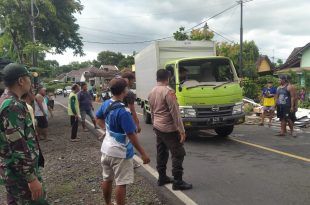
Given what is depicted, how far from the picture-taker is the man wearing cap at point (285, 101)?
39.1 ft

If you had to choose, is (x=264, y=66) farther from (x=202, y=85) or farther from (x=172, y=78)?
(x=202, y=85)

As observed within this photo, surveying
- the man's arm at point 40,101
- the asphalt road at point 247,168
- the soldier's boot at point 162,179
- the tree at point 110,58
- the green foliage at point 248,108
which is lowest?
the asphalt road at point 247,168

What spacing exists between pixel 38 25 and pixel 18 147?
23098 mm

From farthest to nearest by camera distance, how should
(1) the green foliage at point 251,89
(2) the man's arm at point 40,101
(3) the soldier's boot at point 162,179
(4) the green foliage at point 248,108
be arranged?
(1) the green foliage at point 251,89 → (4) the green foliage at point 248,108 → (2) the man's arm at point 40,101 → (3) the soldier's boot at point 162,179

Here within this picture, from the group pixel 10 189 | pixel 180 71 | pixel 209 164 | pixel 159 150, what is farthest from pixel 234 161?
pixel 10 189

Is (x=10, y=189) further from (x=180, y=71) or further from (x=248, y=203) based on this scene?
(x=180, y=71)

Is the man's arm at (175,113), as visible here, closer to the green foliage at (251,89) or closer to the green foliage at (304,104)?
the green foliage at (304,104)

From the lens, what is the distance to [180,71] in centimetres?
1172

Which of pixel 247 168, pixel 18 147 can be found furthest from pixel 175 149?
pixel 18 147

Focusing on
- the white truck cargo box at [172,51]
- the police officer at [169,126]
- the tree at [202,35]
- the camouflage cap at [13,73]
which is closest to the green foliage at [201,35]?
the tree at [202,35]

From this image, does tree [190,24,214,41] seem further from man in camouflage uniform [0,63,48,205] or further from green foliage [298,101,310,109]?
man in camouflage uniform [0,63,48,205]

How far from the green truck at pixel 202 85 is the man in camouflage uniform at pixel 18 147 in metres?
7.53

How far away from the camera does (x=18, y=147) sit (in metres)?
3.39

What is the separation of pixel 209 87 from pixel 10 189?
8012 millimetres
